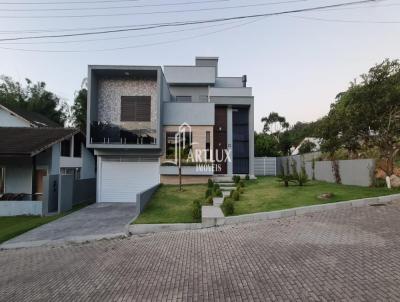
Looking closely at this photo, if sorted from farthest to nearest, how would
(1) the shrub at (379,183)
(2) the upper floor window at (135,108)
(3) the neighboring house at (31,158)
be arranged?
(2) the upper floor window at (135,108)
(3) the neighboring house at (31,158)
(1) the shrub at (379,183)

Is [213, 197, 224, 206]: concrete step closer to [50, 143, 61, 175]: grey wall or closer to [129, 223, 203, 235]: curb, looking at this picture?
[129, 223, 203, 235]: curb

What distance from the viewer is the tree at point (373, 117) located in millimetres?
11828

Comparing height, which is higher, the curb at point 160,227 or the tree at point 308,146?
the tree at point 308,146

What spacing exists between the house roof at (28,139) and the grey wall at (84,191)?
281 centimetres

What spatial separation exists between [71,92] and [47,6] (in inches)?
1444

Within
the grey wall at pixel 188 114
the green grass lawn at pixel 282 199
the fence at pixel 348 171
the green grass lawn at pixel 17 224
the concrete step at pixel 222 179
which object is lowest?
the green grass lawn at pixel 17 224

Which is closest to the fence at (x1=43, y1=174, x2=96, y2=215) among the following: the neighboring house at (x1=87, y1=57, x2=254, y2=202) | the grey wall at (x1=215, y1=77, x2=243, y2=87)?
the neighboring house at (x1=87, y1=57, x2=254, y2=202)

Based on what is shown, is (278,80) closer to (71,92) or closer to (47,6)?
(47,6)

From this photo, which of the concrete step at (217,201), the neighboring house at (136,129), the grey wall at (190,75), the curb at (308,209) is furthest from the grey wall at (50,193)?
the grey wall at (190,75)

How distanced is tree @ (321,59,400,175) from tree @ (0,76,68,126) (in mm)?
38362

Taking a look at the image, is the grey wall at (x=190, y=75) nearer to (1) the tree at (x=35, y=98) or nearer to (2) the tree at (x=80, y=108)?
(2) the tree at (x=80, y=108)

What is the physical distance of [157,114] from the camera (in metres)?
17.1

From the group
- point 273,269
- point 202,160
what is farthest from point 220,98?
point 273,269

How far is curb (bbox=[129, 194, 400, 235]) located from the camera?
28.7ft
